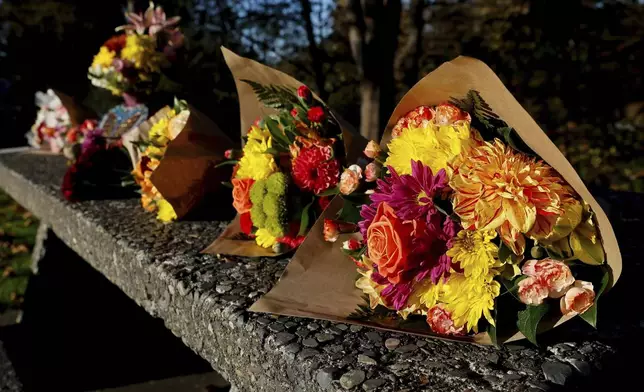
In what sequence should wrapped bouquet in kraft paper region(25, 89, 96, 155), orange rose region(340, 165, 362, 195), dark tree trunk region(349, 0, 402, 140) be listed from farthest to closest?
1. wrapped bouquet in kraft paper region(25, 89, 96, 155)
2. dark tree trunk region(349, 0, 402, 140)
3. orange rose region(340, 165, 362, 195)

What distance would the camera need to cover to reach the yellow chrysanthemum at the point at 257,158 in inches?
66.4

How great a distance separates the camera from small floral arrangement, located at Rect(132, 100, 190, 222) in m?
2.27

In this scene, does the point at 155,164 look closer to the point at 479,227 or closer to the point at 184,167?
the point at 184,167

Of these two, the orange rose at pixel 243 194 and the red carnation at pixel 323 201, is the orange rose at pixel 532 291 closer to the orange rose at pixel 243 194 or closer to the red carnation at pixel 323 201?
the red carnation at pixel 323 201

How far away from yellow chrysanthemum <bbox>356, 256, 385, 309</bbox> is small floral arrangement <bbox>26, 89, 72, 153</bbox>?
3438 mm

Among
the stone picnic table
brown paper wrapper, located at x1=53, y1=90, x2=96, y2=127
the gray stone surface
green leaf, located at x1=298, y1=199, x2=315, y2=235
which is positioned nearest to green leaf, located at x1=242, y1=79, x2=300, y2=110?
green leaf, located at x1=298, y1=199, x2=315, y2=235

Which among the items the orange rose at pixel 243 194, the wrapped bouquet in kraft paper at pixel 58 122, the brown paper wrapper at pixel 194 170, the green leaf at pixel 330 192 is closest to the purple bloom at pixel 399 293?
the green leaf at pixel 330 192

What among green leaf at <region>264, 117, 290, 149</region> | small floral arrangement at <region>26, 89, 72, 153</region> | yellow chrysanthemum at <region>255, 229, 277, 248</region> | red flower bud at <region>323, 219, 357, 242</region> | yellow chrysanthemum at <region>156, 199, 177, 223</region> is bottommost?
small floral arrangement at <region>26, 89, 72, 153</region>

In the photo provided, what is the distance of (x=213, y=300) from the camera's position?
1430 millimetres

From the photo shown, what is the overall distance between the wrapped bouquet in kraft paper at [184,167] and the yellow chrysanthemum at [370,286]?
0.90 meters

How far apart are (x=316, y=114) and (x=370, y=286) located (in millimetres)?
551

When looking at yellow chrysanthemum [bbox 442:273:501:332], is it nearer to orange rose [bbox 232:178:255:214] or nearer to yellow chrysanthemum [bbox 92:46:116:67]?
orange rose [bbox 232:178:255:214]

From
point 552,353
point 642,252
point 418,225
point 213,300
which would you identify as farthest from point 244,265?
point 642,252

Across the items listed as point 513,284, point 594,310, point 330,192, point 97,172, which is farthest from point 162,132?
point 594,310
